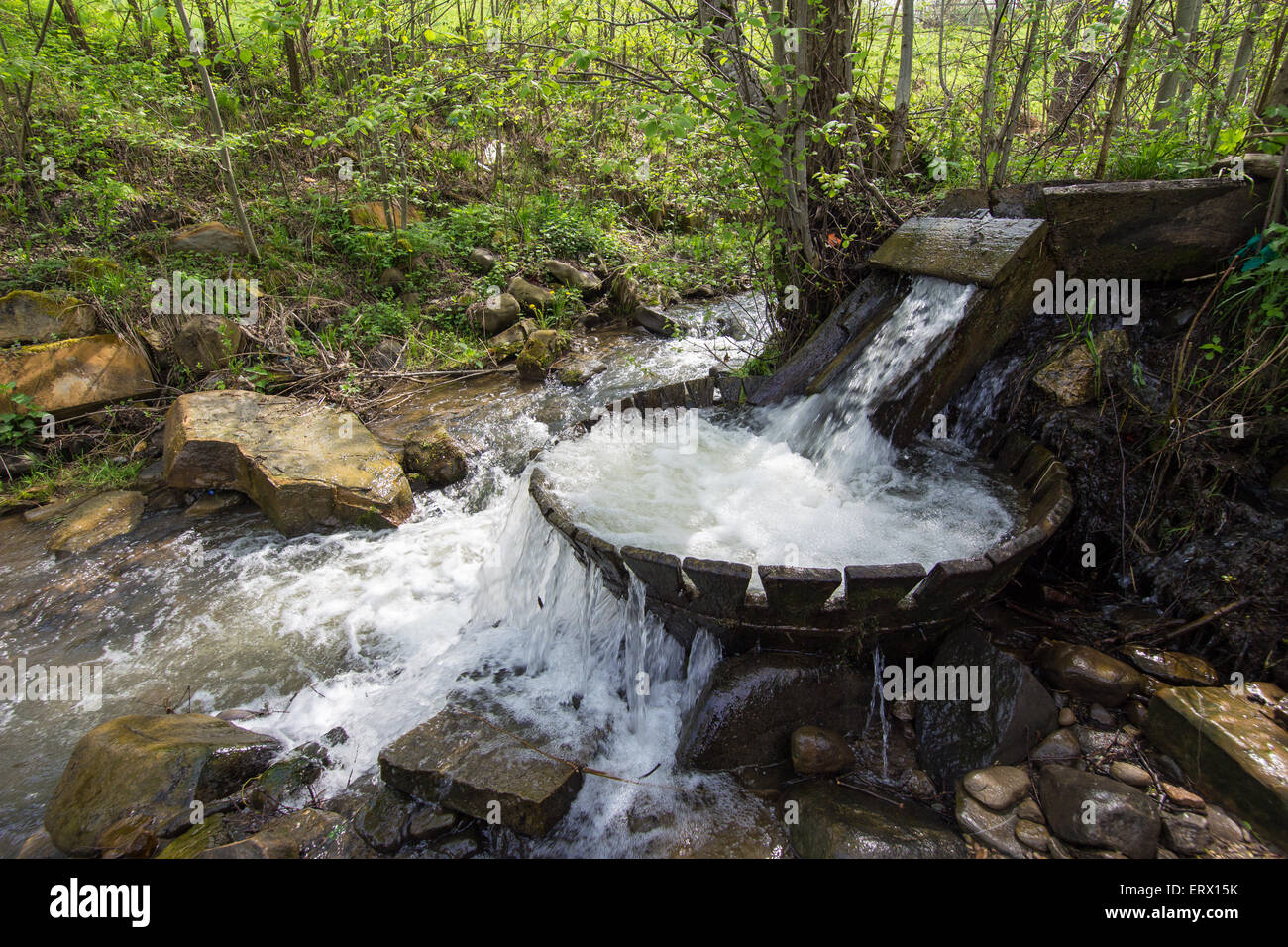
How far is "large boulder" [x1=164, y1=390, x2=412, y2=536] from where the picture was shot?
5086 millimetres

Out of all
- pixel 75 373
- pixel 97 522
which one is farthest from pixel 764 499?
pixel 75 373

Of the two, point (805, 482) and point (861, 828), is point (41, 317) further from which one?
point (861, 828)

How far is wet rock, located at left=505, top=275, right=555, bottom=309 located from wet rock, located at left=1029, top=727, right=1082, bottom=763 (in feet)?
25.1

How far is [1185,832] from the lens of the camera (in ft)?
7.52

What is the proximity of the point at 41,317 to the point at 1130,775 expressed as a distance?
31.0ft

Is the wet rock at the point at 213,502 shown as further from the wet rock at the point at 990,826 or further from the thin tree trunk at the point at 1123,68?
the thin tree trunk at the point at 1123,68

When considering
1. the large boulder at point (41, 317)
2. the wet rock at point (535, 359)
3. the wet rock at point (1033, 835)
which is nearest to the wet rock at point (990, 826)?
the wet rock at point (1033, 835)

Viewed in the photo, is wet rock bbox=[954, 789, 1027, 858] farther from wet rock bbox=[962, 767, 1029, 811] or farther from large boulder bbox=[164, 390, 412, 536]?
large boulder bbox=[164, 390, 412, 536]

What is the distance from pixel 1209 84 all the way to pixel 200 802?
28.0 ft

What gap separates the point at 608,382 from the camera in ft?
23.7

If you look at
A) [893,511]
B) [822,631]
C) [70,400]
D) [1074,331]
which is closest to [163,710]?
[822,631]

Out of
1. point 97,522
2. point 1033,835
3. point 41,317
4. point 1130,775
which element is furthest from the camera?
point 41,317

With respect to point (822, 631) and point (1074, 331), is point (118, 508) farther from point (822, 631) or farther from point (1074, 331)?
point (1074, 331)

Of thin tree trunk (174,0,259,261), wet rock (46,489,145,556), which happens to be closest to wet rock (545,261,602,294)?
thin tree trunk (174,0,259,261)
